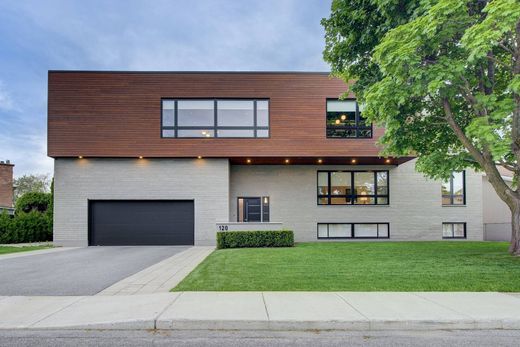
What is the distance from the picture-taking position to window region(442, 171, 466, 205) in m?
19.6

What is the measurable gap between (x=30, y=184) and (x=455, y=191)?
187 ft

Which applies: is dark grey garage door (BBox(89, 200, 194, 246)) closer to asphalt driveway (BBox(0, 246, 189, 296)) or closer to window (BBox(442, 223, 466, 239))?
asphalt driveway (BBox(0, 246, 189, 296))

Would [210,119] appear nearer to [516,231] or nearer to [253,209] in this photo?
[253,209]

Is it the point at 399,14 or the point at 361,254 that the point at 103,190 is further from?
the point at 399,14

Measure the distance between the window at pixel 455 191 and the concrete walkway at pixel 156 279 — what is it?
48.2 feet

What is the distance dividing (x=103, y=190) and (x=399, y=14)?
14.9 metres

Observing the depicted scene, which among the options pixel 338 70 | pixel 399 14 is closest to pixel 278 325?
pixel 399 14

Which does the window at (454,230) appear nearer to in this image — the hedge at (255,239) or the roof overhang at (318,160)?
the roof overhang at (318,160)

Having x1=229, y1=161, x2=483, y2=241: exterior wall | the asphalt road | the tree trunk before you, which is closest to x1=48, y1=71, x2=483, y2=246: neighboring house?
x1=229, y1=161, x2=483, y2=241: exterior wall

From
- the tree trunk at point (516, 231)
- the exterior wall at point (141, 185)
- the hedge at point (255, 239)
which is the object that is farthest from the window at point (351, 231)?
the tree trunk at point (516, 231)

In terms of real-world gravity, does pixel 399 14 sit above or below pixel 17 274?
above

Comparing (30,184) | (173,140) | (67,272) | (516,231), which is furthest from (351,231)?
(30,184)

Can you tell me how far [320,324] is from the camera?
5.11 m

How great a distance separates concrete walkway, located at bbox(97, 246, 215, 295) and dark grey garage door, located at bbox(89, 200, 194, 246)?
605cm
